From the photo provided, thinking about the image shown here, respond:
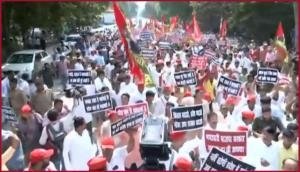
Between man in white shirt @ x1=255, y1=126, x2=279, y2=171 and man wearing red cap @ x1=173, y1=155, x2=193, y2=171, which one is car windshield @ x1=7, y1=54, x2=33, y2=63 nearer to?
man in white shirt @ x1=255, y1=126, x2=279, y2=171

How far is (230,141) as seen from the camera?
7.57 m

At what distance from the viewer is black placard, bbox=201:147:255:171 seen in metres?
6.61

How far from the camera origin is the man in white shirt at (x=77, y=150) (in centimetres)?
761

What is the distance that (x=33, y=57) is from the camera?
22.8m

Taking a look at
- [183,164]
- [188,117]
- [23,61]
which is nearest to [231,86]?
[188,117]

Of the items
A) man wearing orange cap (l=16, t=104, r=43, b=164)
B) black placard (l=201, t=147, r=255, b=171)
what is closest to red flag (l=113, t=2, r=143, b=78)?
man wearing orange cap (l=16, t=104, r=43, b=164)

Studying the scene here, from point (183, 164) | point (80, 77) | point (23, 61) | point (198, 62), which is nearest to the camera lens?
point (183, 164)

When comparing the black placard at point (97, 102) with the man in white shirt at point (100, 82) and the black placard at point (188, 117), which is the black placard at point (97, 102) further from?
the man in white shirt at point (100, 82)

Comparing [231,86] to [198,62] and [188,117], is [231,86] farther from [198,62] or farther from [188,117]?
[198,62]

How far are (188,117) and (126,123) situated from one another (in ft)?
2.99

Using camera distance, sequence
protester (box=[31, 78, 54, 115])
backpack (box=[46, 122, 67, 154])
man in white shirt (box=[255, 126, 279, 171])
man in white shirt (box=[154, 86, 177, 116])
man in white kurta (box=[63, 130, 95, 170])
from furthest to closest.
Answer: protester (box=[31, 78, 54, 115]) < man in white shirt (box=[154, 86, 177, 116]) < backpack (box=[46, 122, 67, 154]) < man in white kurta (box=[63, 130, 95, 170]) < man in white shirt (box=[255, 126, 279, 171])

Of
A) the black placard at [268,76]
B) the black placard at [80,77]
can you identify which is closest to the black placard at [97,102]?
the black placard at [80,77]

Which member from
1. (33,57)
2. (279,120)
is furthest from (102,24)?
(279,120)

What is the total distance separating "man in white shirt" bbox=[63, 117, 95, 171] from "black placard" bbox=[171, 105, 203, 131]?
1381mm
